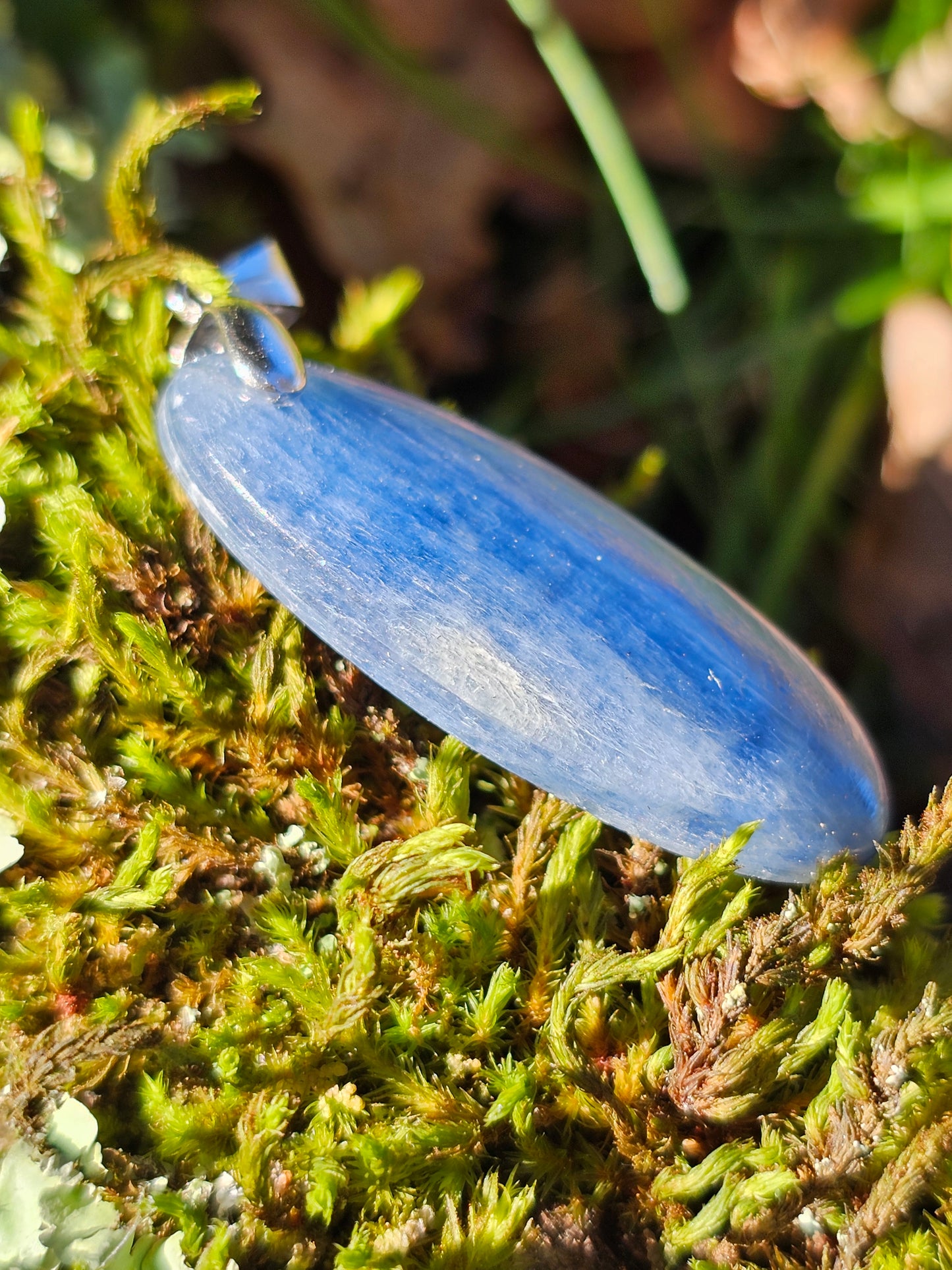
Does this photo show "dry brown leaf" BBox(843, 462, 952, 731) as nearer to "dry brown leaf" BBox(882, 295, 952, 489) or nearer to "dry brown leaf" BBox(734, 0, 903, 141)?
"dry brown leaf" BBox(882, 295, 952, 489)

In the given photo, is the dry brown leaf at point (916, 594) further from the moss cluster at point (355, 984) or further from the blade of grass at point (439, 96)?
the blade of grass at point (439, 96)

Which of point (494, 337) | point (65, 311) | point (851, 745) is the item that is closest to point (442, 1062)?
point (851, 745)

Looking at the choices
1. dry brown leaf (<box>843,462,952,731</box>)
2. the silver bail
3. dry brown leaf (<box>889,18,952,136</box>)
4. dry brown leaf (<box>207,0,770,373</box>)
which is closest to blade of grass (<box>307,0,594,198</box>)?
dry brown leaf (<box>207,0,770,373</box>)

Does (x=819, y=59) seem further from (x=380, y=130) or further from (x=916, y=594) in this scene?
(x=916, y=594)

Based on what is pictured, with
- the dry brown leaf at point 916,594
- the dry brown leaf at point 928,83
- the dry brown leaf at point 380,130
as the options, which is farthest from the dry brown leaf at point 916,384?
the dry brown leaf at point 380,130

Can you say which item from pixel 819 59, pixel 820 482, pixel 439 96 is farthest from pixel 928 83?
pixel 439 96
